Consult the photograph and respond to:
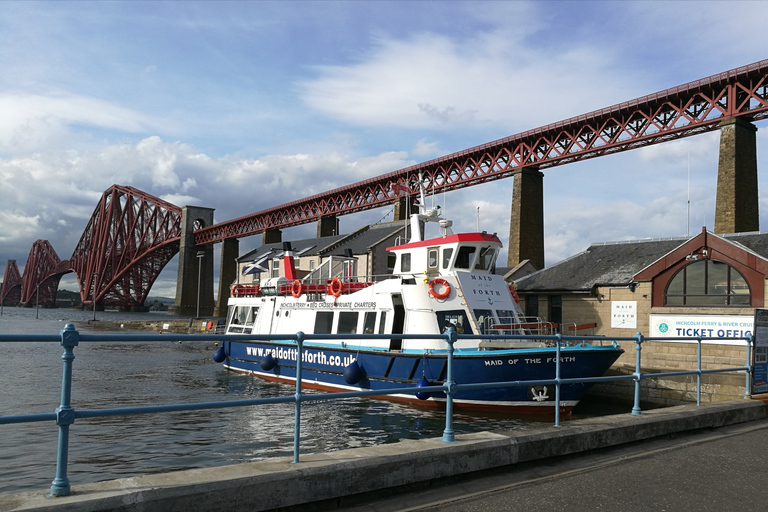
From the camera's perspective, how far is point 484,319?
646 inches

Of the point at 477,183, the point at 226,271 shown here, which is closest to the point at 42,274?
the point at 226,271

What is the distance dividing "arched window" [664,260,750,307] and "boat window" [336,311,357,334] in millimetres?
13147

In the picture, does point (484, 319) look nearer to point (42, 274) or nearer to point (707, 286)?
point (707, 286)

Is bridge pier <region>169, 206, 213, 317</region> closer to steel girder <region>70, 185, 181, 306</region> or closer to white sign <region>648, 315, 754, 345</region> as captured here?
steel girder <region>70, 185, 181, 306</region>

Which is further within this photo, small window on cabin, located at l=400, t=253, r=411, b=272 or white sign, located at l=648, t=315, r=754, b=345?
white sign, located at l=648, t=315, r=754, b=345

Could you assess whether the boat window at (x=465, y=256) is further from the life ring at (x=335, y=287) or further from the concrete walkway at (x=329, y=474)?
the concrete walkway at (x=329, y=474)

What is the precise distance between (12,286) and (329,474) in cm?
21049

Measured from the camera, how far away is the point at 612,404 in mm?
19078

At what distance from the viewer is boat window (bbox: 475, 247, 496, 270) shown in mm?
17750

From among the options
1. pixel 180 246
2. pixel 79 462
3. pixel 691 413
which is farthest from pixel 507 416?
pixel 180 246

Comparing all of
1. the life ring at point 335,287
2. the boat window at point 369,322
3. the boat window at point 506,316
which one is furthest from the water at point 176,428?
the life ring at point 335,287

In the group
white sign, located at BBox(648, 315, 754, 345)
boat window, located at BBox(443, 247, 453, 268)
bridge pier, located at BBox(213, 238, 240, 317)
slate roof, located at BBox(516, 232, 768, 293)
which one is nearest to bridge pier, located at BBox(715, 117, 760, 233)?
slate roof, located at BBox(516, 232, 768, 293)

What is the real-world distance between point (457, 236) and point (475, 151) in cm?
4080

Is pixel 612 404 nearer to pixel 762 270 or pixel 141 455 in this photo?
pixel 762 270
